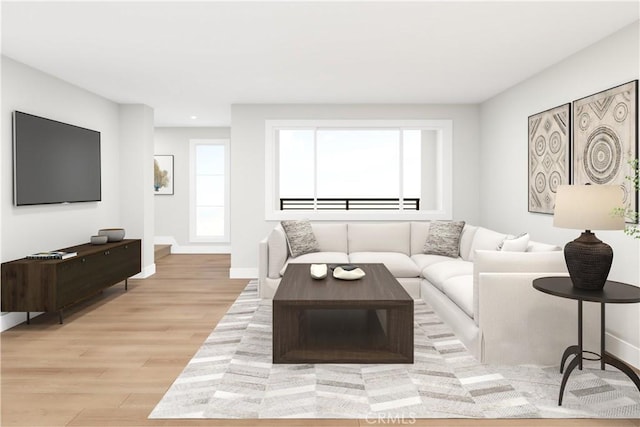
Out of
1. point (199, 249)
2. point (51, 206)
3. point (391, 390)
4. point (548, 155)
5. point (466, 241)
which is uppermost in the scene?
point (548, 155)

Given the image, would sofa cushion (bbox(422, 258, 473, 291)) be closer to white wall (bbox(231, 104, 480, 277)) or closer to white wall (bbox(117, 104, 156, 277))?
white wall (bbox(231, 104, 480, 277))

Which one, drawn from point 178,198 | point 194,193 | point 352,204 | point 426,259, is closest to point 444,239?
point 426,259

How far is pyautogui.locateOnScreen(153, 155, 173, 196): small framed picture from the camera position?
31.1 ft

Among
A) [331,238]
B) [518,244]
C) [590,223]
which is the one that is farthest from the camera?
[331,238]

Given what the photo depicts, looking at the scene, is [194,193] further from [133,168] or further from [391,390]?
[391,390]

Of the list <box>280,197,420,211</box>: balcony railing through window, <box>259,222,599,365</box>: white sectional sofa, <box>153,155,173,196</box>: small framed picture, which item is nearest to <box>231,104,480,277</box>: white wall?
<box>259,222,599,365</box>: white sectional sofa

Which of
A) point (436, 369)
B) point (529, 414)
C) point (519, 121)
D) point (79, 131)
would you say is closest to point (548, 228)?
point (519, 121)

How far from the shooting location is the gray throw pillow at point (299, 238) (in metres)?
5.77

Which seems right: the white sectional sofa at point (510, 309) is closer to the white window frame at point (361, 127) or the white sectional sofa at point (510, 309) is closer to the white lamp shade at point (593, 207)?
the white lamp shade at point (593, 207)

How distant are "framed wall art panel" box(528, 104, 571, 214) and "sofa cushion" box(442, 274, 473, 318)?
4.04 feet

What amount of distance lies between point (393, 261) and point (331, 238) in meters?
1.01

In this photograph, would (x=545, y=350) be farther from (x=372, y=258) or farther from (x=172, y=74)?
(x=172, y=74)

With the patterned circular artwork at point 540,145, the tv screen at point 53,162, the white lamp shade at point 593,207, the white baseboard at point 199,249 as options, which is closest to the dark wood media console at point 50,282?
the tv screen at point 53,162

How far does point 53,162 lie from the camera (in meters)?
4.95
